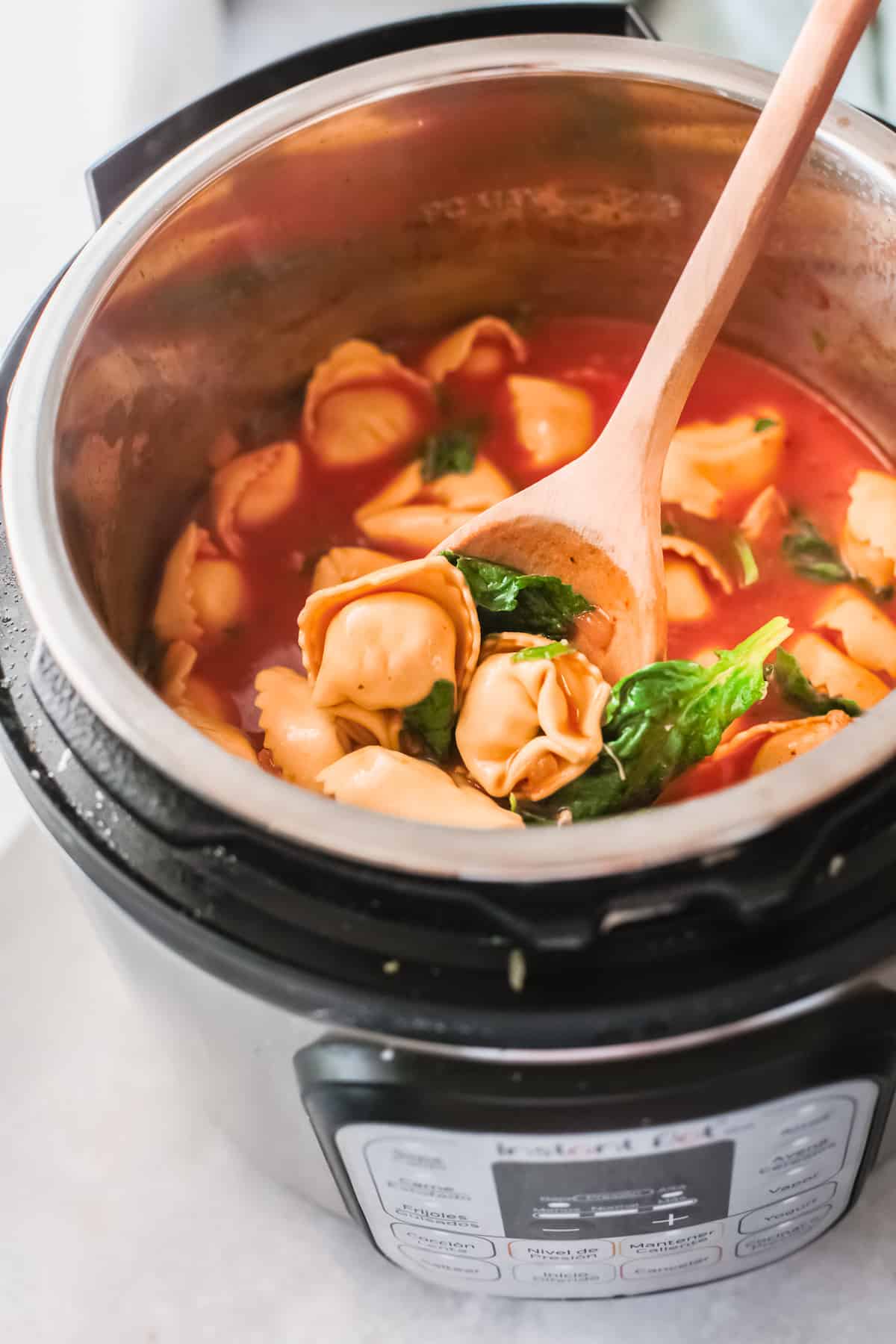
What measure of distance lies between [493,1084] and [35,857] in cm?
79

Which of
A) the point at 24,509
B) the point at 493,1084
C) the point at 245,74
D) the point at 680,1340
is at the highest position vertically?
the point at 245,74

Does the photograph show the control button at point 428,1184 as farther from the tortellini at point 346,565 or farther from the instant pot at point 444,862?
the tortellini at point 346,565

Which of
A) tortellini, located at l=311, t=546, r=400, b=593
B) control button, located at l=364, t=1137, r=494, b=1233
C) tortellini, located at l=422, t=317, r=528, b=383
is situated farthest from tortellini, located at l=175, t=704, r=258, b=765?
tortellini, located at l=422, t=317, r=528, b=383

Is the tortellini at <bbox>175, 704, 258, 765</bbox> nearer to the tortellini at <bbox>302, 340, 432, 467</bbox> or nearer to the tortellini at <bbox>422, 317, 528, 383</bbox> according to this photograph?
the tortellini at <bbox>302, 340, 432, 467</bbox>

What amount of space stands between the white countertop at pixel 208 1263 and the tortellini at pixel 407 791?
0.27m

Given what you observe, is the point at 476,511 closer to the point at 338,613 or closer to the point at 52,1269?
the point at 338,613

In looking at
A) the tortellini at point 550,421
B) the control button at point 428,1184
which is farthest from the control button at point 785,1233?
the tortellini at point 550,421

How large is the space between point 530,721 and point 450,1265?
440 millimetres

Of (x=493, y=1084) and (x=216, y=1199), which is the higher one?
(x=493, y=1084)

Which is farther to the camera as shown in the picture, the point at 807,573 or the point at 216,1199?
the point at 807,573

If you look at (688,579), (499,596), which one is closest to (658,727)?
(499,596)

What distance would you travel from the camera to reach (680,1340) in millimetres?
1097

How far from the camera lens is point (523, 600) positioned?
118cm

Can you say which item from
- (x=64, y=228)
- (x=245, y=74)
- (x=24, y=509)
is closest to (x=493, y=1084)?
(x=24, y=509)
